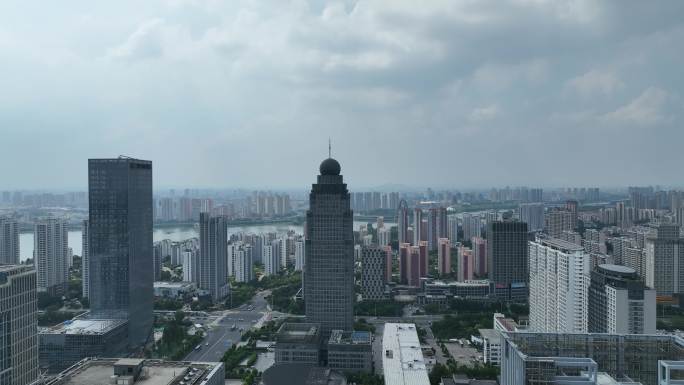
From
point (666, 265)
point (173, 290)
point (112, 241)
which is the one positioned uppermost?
point (112, 241)

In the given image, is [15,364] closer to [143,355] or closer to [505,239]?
[143,355]

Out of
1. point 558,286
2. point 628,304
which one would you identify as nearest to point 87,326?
point 558,286

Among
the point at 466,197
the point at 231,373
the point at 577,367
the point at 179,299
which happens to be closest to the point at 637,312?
the point at 577,367

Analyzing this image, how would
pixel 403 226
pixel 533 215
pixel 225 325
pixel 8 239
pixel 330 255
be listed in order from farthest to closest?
pixel 533 215
pixel 403 226
pixel 8 239
pixel 225 325
pixel 330 255

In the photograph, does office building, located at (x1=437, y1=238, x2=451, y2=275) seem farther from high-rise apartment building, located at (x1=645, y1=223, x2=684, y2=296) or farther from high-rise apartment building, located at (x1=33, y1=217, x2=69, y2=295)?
high-rise apartment building, located at (x1=33, y1=217, x2=69, y2=295)

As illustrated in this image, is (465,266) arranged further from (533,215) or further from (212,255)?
(533,215)

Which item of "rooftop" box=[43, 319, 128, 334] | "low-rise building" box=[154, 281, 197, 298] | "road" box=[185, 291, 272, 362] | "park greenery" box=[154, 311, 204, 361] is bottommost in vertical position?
"road" box=[185, 291, 272, 362]

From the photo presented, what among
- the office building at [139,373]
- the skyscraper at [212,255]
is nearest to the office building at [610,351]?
the office building at [139,373]

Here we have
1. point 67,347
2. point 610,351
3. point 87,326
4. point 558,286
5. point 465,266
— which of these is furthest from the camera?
point 465,266

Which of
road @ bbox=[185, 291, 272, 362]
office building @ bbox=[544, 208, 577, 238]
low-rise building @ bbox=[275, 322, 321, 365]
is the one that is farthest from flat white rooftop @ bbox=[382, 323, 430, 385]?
office building @ bbox=[544, 208, 577, 238]
